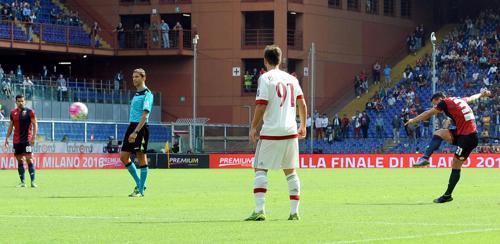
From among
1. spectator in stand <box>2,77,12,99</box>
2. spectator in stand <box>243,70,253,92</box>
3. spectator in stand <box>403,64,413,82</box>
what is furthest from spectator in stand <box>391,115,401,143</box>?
spectator in stand <box>2,77,12,99</box>

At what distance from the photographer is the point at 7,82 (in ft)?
194

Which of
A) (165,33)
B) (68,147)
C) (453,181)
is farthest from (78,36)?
(453,181)

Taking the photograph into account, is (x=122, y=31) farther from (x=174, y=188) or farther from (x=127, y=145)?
(x=127, y=145)

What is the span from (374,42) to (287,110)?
60.8m

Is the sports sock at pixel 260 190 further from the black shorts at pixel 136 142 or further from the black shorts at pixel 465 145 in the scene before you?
the black shorts at pixel 136 142

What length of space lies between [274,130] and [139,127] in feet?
23.3

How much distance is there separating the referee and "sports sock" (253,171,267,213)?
6.93 meters

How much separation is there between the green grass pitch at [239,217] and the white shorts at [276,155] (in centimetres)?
76

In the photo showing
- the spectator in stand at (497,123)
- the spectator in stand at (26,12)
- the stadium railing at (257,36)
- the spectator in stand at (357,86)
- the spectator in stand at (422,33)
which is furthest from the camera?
the spectator in stand at (422,33)

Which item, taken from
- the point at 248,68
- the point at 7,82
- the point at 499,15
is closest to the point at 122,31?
the point at 248,68

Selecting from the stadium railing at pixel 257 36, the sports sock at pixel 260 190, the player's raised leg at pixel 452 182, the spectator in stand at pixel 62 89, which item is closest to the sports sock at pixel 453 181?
the player's raised leg at pixel 452 182

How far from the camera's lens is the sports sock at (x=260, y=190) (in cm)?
1602

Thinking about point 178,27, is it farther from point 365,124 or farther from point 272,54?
point 272,54

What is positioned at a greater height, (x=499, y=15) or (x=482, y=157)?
(x=499, y=15)
